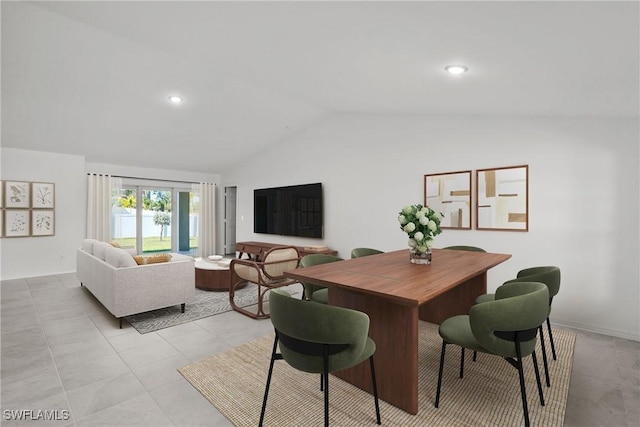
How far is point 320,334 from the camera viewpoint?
1533 millimetres

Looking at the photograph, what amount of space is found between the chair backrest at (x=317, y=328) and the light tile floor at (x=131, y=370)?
2.40 feet

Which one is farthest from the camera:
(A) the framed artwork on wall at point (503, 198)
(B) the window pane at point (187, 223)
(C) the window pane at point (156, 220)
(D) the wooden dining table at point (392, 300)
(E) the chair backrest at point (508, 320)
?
(B) the window pane at point (187, 223)

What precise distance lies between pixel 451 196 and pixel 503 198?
616 mm

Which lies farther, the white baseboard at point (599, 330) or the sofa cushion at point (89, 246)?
the sofa cushion at point (89, 246)

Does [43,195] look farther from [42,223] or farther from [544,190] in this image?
[544,190]

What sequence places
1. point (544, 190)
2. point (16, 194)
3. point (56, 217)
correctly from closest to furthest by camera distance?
point (544, 190) < point (16, 194) < point (56, 217)

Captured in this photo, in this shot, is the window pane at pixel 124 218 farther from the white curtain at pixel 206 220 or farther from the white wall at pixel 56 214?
the white curtain at pixel 206 220

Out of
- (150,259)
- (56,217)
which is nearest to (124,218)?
(56,217)

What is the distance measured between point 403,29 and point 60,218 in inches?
273

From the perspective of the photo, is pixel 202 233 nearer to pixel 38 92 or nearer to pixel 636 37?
pixel 38 92

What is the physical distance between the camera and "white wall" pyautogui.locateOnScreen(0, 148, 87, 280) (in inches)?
219

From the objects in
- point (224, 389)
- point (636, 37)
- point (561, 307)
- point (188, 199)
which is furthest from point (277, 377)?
point (188, 199)

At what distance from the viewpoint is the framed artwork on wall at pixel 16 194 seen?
5.51 m

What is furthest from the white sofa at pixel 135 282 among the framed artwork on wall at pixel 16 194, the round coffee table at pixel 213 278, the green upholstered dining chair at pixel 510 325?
the green upholstered dining chair at pixel 510 325
